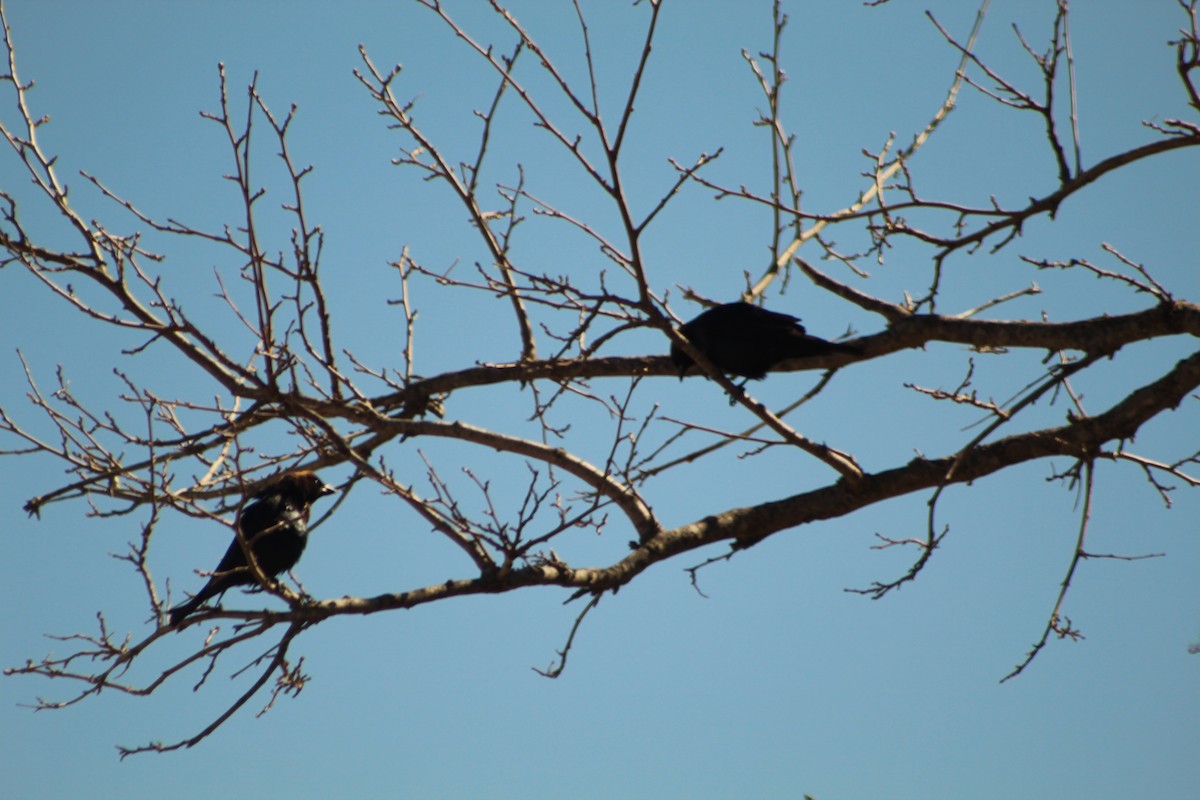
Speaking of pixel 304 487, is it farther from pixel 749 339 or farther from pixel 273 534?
pixel 749 339

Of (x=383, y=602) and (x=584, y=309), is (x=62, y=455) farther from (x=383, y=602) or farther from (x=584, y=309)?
(x=584, y=309)

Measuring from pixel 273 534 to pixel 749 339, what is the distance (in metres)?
3.29

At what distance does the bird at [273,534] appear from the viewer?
604 cm

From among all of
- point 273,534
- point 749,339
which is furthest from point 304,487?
point 749,339

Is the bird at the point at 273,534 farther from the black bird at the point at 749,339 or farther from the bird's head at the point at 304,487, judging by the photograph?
the black bird at the point at 749,339

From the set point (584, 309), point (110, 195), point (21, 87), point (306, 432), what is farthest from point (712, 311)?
point (21, 87)

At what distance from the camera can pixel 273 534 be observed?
6.45 metres

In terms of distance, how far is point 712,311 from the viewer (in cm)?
579

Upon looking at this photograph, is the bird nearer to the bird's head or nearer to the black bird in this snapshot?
the bird's head

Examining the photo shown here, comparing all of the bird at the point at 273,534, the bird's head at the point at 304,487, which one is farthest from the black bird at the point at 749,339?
the bird's head at the point at 304,487

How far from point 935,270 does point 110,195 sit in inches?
140

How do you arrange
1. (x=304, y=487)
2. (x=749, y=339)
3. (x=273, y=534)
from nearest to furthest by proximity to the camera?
(x=749, y=339) → (x=273, y=534) → (x=304, y=487)

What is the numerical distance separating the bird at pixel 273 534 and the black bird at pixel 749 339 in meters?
2.38

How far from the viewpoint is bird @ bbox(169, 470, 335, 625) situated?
604 centimetres
